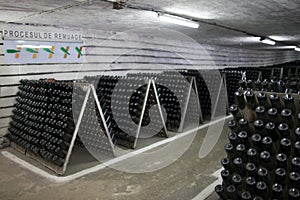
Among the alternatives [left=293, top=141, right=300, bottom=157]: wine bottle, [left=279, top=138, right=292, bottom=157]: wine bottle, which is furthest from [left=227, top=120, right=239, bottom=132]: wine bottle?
[left=293, top=141, right=300, bottom=157]: wine bottle

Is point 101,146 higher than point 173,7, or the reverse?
point 173,7

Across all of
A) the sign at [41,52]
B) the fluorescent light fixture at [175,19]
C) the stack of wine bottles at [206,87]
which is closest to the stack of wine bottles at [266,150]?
the fluorescent light fixture at [175,19]

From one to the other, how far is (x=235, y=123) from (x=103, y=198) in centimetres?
185

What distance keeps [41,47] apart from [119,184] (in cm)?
370

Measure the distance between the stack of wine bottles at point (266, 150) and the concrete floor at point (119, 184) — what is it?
0.79m

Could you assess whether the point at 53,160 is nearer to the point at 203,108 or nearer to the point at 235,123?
the point at 235,123

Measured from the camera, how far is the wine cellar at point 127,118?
2.42 meters

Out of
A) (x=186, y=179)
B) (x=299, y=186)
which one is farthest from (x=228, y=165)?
(x=186, y=179)

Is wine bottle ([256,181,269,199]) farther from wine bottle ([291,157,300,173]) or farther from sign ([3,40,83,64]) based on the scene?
sign ([3,40,83,64])

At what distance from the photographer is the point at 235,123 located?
2.62 meters

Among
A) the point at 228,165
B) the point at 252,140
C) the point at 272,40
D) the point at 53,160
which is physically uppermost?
the point at 272,40

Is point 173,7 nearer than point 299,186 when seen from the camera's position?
No

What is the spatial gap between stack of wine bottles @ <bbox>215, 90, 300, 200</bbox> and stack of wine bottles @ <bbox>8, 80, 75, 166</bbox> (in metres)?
2.50

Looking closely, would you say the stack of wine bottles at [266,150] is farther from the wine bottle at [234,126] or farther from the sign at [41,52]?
the sign at [41,52]
